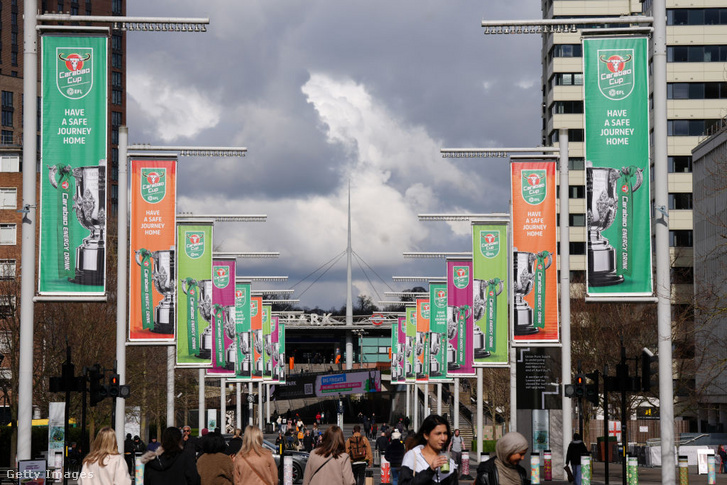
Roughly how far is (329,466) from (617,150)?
34.1 feet

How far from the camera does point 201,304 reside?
37750 mm

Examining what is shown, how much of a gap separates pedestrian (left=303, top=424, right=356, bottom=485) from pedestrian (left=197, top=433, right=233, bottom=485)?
5.64 feet

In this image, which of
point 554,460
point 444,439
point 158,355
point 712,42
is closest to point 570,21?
point 444,439

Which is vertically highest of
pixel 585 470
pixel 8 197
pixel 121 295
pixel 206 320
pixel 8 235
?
pixel 8 197

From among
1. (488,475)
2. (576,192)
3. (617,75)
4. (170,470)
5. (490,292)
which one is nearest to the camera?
(488,475)

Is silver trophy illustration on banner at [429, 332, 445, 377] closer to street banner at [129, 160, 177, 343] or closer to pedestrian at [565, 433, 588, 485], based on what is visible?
pedestrian at [565, 433, 588, 485]

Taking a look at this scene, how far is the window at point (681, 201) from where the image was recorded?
91.9 metres

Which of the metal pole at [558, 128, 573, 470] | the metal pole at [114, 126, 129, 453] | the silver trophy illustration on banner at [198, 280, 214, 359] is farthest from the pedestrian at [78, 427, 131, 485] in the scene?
the silver trophy illustration on banner at [198, 280, 214, 359]

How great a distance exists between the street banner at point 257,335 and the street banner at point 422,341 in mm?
7693

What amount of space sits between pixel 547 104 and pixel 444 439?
99186mm

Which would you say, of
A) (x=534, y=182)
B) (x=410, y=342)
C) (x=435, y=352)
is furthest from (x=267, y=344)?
(x=534, y=182)

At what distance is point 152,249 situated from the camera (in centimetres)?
3075

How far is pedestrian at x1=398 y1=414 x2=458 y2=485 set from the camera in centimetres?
1004

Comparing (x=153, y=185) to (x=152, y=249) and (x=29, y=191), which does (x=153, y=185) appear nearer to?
(x=152, y=249)
